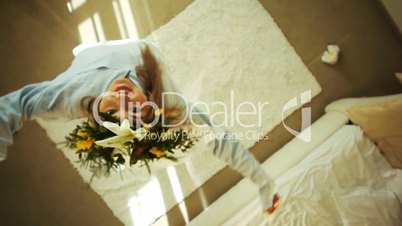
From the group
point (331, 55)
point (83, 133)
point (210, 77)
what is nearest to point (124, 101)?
point (83, 133)

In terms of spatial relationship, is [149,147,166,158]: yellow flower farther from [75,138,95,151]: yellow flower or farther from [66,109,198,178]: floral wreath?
[75,138,95,151]: yellow flower

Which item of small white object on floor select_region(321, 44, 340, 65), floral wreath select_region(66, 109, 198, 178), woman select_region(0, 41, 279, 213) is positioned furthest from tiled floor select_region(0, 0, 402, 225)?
floral wreath select_region(66, 109, 198, 178)

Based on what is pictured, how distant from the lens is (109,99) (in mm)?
1141

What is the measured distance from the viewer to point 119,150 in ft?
3.49

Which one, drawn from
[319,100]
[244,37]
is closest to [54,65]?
[244,37]

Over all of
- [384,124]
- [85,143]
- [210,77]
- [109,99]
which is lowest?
[384,124]

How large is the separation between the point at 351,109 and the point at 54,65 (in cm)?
151

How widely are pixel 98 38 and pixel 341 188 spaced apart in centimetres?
143

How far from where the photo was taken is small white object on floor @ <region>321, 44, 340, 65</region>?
190 centimetres

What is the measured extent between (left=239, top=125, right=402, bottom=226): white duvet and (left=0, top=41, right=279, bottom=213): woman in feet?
0.34

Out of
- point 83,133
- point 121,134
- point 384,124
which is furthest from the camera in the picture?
point 384,124

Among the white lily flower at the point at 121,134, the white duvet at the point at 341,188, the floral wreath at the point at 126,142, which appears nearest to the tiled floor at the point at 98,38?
the white duvet at the point at 341,188

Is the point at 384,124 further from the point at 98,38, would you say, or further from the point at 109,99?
Result: the point at 98,38

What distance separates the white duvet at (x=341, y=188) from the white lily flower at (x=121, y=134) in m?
0.68
